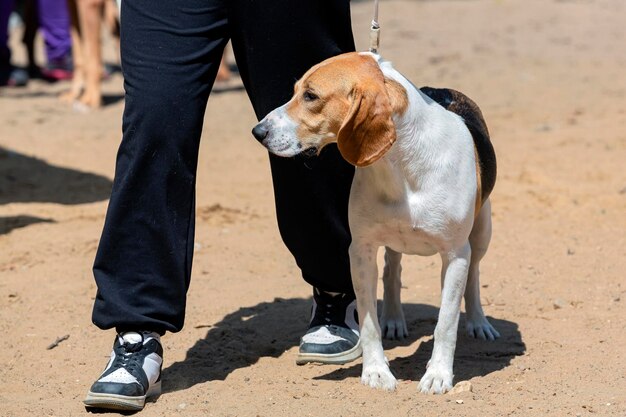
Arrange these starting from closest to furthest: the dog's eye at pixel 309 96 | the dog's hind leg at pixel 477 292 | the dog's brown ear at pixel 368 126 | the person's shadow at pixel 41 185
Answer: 1. the dog's brown ear at pixel 368 126
2. the dog's eye at pixel 309 96
3. the dog's hind leg at pixel 477 292
4. the person's shadow at pixel 41 185

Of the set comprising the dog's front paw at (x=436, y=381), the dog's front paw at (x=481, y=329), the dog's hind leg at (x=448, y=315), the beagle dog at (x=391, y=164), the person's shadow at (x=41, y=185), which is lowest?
the person's shadow at (x=41, y=185)

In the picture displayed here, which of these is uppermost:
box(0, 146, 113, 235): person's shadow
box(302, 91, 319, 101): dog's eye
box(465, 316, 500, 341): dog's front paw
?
box(302, 91, 319, 101): dog's eye

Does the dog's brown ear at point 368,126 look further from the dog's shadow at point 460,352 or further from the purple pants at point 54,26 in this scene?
the purple pants at point 54,26

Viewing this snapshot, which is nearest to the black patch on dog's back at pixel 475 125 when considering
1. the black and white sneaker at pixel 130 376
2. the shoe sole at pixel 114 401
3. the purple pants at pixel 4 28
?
the black and white sneaker at pixel 130 376

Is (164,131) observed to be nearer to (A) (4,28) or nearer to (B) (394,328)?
(B) (394,328)

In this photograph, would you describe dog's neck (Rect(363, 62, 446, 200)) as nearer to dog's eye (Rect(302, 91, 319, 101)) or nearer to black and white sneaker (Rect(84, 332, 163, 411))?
dog's eye (Rect(302, 91, 319, 101))

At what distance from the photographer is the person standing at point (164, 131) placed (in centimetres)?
341

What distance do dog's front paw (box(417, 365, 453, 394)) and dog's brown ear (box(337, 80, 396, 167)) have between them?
0.80 meters

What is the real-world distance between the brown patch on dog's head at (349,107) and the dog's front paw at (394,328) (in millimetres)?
1128

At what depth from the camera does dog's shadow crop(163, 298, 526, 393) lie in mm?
3807

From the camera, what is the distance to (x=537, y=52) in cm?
1102

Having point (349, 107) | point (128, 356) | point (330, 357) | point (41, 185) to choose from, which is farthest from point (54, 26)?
point (349, 107)

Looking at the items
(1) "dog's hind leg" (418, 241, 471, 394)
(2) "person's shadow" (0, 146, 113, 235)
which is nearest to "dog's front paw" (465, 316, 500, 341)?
(1) "dog's hind leg" (418, 241, 471, 394)

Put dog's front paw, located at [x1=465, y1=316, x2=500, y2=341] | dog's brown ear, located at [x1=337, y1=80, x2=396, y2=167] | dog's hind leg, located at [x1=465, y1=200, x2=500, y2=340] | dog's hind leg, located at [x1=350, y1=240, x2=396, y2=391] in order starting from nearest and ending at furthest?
dog's brown ear, located at [x1=337, y1=80, x2=396, y2=167], dog's hind leg, located at [x1=350, y1=240, x2=396, y2=391], dog's hind leg, located at [x1=465, y1=200, x2=500, y2=340], dog's front paw, located at [x1=465, y1=316, x2=500, y2=341]
